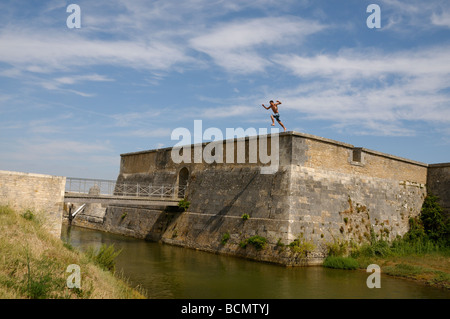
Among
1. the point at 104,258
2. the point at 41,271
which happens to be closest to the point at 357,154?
the point at 104,258

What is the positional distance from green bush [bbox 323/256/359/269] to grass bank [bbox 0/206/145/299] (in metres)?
9.10

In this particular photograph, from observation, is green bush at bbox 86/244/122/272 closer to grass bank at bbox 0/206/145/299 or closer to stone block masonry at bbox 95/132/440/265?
grass bank at bbox 0/206/145/299

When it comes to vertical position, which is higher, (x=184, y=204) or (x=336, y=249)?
(x=184, y=204)

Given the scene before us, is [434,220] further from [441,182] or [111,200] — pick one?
[111,200]

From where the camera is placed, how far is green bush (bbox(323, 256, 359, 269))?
16.1 m

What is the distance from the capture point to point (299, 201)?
1733cm

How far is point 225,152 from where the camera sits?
21.4 m

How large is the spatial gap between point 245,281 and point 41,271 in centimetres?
675

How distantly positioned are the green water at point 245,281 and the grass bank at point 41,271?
2046 mm

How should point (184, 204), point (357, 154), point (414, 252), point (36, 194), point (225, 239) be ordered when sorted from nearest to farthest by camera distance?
point (36, 194) → point (414, 252) → point (225, 239) → point (357, 154) → point (184, 204)

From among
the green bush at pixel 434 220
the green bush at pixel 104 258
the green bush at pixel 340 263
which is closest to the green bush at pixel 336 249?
the green bush at pixel 340 263

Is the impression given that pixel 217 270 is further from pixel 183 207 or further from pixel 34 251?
pixel 183 207

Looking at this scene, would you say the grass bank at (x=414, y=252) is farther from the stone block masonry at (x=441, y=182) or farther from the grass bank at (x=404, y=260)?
the stone block masonry at (x=441, y=182)
